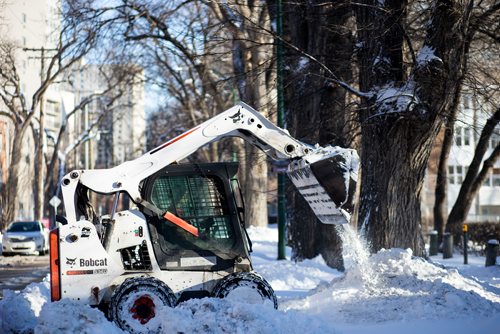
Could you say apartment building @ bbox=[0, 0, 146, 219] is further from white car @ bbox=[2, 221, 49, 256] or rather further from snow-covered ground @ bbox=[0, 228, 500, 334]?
snow-covered ground @ bbox=[0, 228, 500, 334]

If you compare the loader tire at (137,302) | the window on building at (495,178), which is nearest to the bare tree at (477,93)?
the loader tire at (137,302)

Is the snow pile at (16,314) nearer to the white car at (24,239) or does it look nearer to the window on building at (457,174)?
the white car at (24,239)

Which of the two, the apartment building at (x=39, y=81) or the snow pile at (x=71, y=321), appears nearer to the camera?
the snow pile at (x=71, y=321)

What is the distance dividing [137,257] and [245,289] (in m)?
1.42

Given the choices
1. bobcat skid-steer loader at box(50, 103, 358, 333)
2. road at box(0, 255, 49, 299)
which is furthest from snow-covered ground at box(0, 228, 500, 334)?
road at box(0, 255, 49, 299)

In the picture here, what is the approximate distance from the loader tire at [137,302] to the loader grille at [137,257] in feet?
1.26

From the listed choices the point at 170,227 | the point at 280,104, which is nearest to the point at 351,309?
the point at 170,227

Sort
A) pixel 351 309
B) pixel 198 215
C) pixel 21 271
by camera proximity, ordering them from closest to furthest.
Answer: pixel 198 215 < pixel 351 309 < pixel 21 271

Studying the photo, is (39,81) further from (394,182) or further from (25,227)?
(394,182)

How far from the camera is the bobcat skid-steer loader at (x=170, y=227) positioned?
442 inches

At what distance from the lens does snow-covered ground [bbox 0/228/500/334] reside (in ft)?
31.6

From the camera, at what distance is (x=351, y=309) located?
1289cm

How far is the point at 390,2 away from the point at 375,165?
3.06m

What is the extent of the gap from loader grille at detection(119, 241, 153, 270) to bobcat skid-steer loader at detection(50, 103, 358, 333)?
12 millimetres
